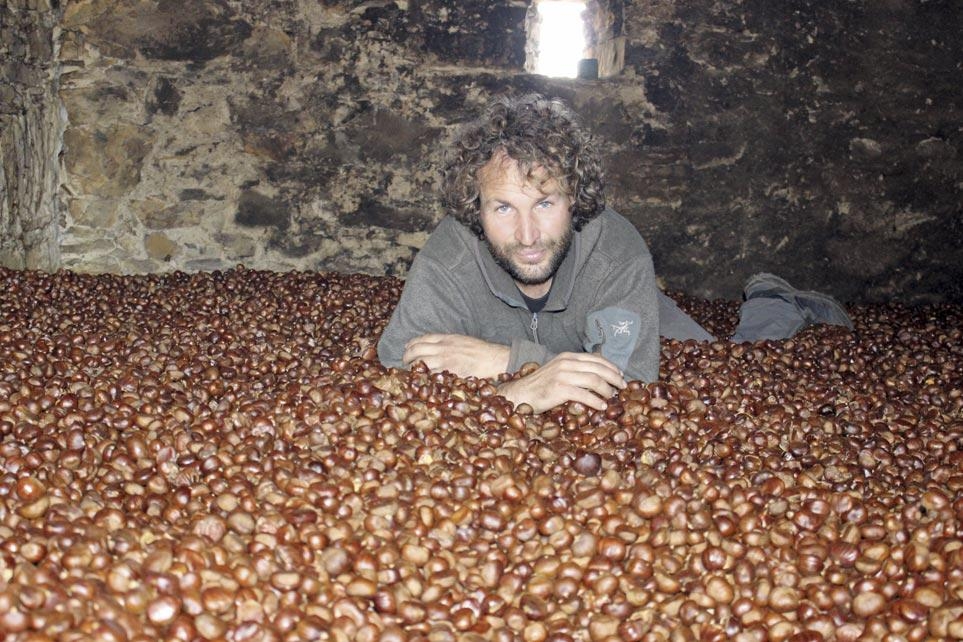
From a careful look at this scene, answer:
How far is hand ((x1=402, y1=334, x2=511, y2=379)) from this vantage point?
9.53 feet

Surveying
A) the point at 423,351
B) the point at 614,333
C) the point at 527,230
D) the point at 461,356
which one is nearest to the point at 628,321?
the point at 614,333

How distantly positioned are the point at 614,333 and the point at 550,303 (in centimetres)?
33

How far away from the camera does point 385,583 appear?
5.75 ft

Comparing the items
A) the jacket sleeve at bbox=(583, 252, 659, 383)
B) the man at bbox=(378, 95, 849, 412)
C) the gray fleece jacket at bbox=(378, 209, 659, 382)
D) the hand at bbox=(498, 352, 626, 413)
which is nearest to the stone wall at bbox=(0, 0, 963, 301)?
the man at bbox=(378, 95, 849, 412)

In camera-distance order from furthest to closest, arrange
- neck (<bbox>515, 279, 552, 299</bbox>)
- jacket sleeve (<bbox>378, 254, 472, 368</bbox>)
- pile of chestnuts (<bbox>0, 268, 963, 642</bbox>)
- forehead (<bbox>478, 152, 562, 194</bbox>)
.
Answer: neck (<bbox>515, 279, 552, 299</bbox>), jacket sleeve (<bbox>378, 254, 472, 368</bbox>), forehead (<bbox>478, 152, 562, 194</bbox>), pile of chestnuts (<bbox>0, 268, 963, 642</bbox>)

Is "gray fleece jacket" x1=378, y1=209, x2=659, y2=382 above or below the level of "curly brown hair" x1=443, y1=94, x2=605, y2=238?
below

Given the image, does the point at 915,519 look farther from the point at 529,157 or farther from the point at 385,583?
the point at 529,157

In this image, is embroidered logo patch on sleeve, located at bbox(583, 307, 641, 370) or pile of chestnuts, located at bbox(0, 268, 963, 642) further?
embroidered logo patch on sleeve, located at bbox(583, 307, 641, 370)

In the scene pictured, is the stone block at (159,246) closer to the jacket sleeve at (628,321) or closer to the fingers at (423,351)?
the fingers at (423,351)

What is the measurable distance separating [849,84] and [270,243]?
12.0ft

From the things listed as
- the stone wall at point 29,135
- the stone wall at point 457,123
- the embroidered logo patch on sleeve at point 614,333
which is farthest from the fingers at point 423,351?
the stone wall at point 29,135

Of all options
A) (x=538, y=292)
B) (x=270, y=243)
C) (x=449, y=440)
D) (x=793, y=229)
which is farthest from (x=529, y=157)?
(x=793, y=229)

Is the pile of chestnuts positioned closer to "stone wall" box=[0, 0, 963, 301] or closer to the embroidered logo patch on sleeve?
the embroidered logo patch on sleeve

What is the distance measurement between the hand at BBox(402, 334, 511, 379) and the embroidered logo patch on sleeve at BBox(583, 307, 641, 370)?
314 mm
